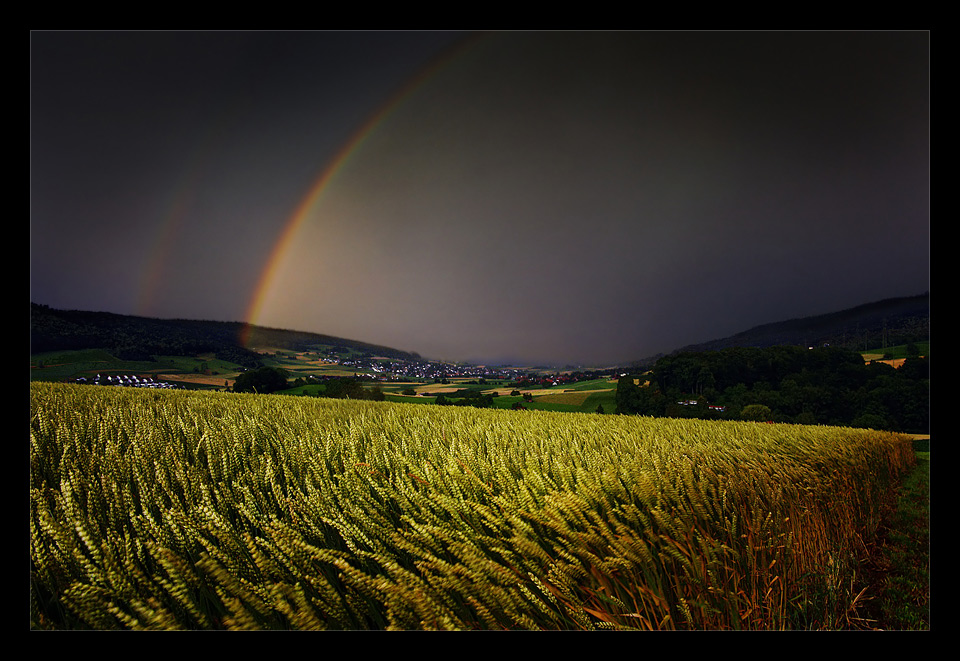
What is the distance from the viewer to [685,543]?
1.98 m

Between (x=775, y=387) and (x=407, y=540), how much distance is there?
26.6 meters

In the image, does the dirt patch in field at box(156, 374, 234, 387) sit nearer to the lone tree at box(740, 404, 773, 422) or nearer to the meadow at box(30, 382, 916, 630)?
the meadow at box(30, 382, 916, 630)

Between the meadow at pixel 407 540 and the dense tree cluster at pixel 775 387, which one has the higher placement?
the meadow at pixel 407 540

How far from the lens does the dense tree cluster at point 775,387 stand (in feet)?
59.5

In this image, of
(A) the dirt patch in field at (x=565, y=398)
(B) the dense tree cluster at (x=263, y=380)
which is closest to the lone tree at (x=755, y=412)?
(A) the dirt patch in field at (x=565, y=398)

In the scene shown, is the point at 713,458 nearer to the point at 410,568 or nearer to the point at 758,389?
the point at 410,568

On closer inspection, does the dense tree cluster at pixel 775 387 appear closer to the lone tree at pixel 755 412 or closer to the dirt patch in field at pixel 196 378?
the lone tree at pixel 755 412

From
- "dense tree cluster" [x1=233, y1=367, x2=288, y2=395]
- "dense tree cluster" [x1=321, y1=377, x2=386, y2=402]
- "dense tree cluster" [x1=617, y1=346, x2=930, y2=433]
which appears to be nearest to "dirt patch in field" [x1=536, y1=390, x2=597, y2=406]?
"dense tree cluster" [x1=617, y1=346, x2=930, y2=433]

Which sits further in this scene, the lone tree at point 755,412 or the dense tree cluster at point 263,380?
the lone tree at point 755,412

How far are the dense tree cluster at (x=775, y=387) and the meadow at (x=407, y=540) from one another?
16.3m

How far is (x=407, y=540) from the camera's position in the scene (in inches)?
59.7

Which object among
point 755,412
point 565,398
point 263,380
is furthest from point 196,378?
point 755,412

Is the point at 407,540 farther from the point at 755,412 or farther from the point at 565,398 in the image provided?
the point at 755,412

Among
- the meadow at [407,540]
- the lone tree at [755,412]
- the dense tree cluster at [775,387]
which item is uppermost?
the meadow at [407,540]
